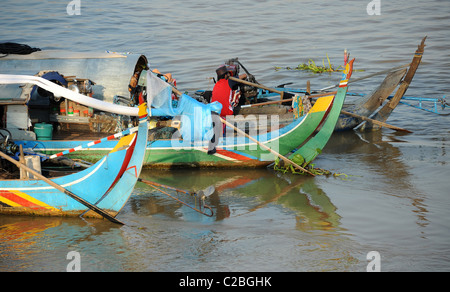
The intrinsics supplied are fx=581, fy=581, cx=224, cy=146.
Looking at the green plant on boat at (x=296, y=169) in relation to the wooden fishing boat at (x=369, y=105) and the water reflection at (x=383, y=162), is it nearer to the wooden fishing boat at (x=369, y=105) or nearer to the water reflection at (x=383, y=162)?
the water reflection at (x=383, y=162)

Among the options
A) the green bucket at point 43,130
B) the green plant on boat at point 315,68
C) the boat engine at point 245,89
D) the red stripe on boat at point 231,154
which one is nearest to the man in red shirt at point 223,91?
the boat engine at point 245,89

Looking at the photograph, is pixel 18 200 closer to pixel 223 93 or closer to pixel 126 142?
pixel 126 142

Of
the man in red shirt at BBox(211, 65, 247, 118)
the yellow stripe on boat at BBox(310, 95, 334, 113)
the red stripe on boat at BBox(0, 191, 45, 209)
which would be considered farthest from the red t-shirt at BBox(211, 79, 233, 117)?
the red stripe on boat at BBox(0, 191, 45, 209)

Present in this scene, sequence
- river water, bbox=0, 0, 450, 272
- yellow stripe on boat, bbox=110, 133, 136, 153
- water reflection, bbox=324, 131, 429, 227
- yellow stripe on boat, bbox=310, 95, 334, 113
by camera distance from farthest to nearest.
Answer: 1. yellow stripe on boat, bbox=310, 95, 334, 113
2. water reflection, bbox=324, 131, 429, 227
3. yellow stripe on boat, bbox=110, 133, 136, 153
4. river water, bbox=0, 0, 450, 272

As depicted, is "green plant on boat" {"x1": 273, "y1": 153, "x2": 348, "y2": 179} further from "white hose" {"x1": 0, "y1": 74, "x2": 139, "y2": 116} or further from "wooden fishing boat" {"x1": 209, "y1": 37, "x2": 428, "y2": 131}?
"white hose" {"x1": 0, "y1": 74, "x2": 139, "y2": 116}

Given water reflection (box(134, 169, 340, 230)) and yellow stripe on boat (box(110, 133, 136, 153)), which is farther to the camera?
water reflection (box(134, 169, 340, 230))

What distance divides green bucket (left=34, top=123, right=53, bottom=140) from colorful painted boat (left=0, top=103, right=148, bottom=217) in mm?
1932

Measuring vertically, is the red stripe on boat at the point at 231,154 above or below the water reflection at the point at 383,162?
above

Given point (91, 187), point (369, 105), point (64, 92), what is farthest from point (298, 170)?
point (64, 92)

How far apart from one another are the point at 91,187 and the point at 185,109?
205 centimetres

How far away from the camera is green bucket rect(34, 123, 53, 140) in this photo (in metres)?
9.41

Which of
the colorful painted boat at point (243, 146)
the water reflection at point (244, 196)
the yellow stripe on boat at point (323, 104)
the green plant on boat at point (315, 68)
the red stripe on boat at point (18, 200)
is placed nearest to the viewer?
the red stripe on boat at point (18, 200)

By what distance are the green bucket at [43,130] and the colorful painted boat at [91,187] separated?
1.93 meters

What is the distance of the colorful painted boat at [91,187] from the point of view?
715 cm
